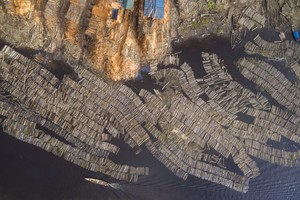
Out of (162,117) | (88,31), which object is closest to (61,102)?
(88,31)

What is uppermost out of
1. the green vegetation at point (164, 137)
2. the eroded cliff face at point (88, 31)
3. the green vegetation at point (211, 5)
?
the green vegetation at point (211, 5)

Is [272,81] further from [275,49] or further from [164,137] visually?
[164,137]

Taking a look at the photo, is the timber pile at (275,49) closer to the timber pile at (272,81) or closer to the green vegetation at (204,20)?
the timber pile at (272,81)

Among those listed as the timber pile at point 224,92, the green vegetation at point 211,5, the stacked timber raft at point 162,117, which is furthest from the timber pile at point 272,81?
the green vegetation at point 211,5

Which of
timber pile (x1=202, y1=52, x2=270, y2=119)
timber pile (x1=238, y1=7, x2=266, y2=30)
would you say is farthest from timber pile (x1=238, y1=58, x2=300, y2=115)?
timber pile (x1=238, y1=7, x2=266, y2=30)

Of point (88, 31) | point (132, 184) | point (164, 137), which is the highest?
point (88, 31)

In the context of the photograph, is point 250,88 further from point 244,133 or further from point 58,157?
point 58,157
